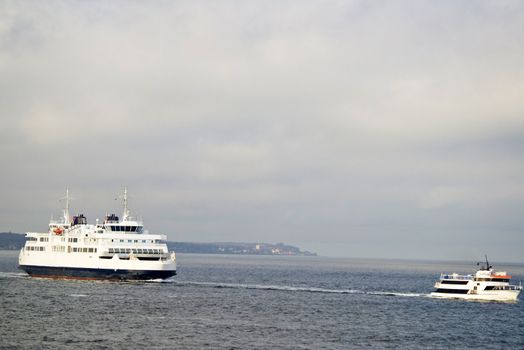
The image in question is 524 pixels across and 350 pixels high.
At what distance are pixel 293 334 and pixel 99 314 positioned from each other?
26079 millimetres

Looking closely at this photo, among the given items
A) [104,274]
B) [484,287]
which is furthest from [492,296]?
[104,274]

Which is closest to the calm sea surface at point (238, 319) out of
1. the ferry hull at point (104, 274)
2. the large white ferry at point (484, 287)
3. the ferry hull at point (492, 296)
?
the ferry hull at point (492, 296)

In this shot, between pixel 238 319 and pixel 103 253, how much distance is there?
51333 mm

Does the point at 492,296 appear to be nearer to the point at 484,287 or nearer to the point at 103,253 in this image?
the point at 484,287

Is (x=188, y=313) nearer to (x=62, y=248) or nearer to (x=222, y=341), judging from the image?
(x=222, y=341)

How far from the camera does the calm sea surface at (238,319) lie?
244 ft

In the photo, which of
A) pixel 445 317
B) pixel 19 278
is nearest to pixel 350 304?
pixel 445 317

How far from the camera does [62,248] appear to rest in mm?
143500

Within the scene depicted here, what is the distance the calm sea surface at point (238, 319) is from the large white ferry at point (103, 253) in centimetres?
393

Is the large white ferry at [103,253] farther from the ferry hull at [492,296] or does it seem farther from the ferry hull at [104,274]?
the ferry hull at [492,296]

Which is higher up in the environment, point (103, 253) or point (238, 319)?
point (103, 253)

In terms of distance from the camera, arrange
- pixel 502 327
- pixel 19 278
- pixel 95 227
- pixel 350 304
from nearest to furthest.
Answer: pixel 502 327
pixel 350 304
pixel 95 227
pixel 19 278

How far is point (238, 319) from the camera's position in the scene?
91500 mm

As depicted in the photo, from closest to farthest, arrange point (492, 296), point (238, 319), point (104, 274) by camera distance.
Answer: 1. point (238, 319)
2. point (492, 296)
3. point (104, 274)
